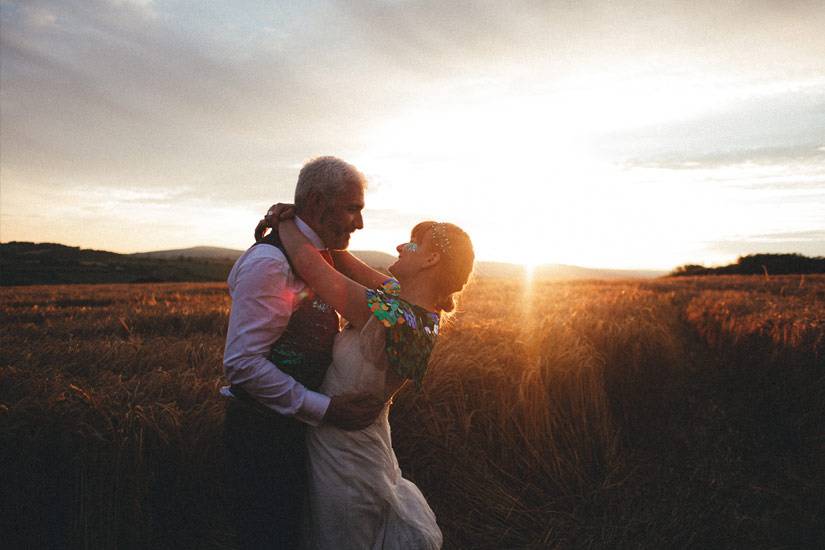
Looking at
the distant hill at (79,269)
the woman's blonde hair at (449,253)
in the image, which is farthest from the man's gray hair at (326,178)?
the distant hill at (79,269)

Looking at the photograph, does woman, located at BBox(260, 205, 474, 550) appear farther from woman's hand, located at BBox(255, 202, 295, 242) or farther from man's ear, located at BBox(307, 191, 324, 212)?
man's ear, located at BBox(307, 191, 324, 212)

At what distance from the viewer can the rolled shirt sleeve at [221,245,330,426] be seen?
2.12 metres

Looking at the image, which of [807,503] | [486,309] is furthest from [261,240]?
[486,309]

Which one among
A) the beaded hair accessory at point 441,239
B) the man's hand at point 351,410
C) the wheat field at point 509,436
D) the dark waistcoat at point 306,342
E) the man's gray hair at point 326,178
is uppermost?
the man's gray hair at point 326,178

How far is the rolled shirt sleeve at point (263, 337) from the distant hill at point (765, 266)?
35.8 m

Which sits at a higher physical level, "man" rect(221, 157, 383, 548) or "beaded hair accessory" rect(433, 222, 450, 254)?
"beaded hair accessory" rect(433, 222, 450, 254)

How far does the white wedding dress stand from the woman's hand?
661 mm

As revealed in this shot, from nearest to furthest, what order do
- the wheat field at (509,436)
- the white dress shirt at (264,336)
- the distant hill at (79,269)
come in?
the white dress shirt at (264,336) → the wheat field at (509,436) → the distant hill at (79,269)

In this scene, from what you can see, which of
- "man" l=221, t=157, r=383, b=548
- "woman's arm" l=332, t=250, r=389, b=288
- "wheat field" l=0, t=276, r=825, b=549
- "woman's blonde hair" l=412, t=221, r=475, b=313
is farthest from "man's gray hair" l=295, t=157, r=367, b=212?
"wheat field" l=0, t=276, r=825, b=549

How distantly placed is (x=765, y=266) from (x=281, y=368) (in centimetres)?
3626

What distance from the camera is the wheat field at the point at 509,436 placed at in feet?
8.84

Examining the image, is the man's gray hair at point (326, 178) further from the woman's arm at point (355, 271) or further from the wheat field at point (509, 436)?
the wheat field at point (509, 436)

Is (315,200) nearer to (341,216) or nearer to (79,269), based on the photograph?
(341,216)

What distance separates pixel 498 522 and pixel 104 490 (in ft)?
9.14
